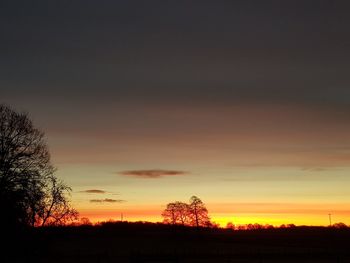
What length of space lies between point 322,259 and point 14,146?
136ft

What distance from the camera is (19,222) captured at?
1393 inches

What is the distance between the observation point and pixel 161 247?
89.9 m

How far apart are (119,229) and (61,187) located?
96.5m

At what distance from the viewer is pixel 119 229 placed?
440 ft

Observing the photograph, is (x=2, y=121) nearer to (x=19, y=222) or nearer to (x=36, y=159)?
(x=36, y=159)

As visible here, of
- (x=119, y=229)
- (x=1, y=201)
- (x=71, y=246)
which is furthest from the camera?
(x=119, y=229)

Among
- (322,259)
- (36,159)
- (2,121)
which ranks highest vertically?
(2,121)

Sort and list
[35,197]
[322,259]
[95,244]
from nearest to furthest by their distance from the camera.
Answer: [35,197]
[322,259]
[95,244]

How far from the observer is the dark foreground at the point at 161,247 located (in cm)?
3669

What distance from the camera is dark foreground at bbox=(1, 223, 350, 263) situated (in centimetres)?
3669

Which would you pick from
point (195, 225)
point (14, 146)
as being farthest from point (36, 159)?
point (195, 225)

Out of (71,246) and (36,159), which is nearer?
(36,159)

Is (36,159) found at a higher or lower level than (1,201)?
higher

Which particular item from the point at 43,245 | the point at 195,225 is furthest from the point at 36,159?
the point at 195,225
